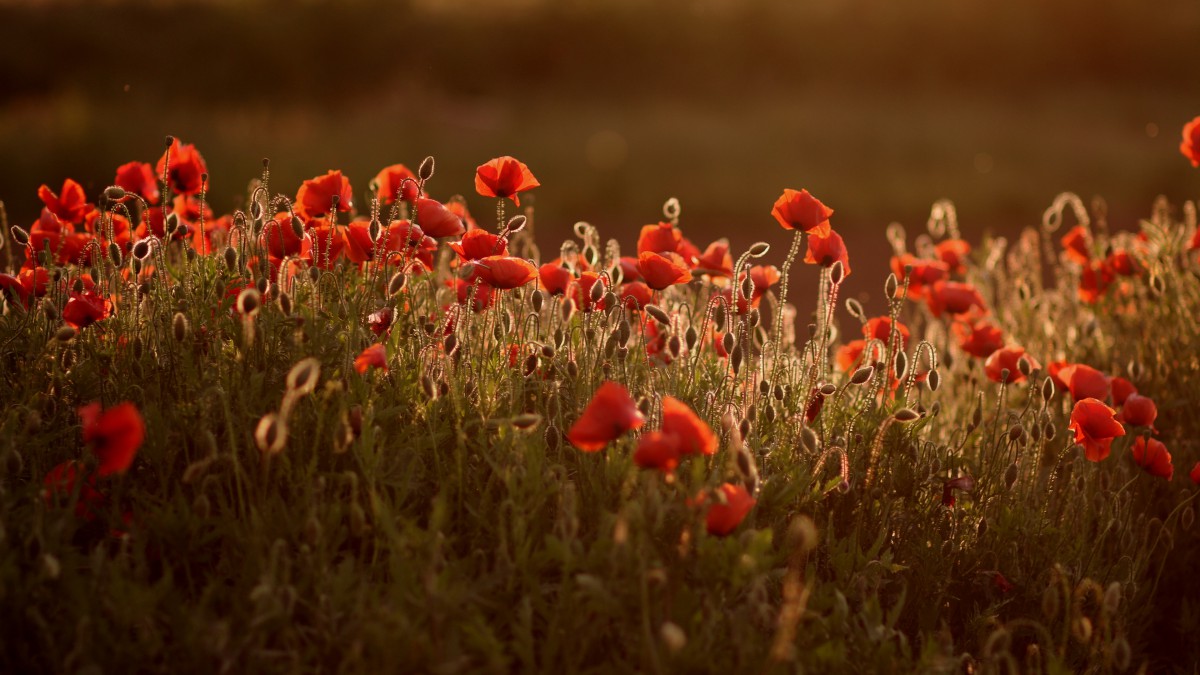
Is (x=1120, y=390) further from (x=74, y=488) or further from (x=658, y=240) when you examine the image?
(x=74, y=488)

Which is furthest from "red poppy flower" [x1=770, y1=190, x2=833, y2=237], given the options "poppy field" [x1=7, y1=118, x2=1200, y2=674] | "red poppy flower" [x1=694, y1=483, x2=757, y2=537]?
"red poppy flower" [x1=694, y1=483, x2=757, y2=537]

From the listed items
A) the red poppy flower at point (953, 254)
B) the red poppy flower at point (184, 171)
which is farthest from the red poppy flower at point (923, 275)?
the red poppy flower at point (184, 171)

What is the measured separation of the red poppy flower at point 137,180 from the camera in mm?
2864

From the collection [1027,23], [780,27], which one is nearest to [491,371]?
[780,27]

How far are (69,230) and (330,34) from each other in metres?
14.9

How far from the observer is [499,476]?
7.11ft

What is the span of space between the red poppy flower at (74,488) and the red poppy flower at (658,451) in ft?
3.38

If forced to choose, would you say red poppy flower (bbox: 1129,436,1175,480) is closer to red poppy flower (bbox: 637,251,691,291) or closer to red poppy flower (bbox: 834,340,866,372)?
red poppy flower (bbox: 834,340,866,372)

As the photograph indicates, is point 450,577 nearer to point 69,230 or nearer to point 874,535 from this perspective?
point 874,535

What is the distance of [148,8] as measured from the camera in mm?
16562

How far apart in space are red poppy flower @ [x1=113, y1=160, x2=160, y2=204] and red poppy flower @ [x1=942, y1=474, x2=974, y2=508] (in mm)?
2114

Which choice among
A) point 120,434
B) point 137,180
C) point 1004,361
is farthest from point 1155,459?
point 137,180

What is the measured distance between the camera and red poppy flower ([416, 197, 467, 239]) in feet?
7.94

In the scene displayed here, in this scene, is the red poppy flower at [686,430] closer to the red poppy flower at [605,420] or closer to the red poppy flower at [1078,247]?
the red poppy flower at [605,420]
